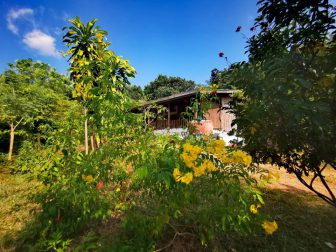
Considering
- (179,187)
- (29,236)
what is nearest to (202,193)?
(179,187)

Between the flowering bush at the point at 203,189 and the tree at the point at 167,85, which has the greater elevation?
the tree at the point at 167,85

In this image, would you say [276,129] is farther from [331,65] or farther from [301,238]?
[301,238]

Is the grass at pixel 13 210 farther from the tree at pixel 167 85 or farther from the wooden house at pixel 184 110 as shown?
the tree at pixel 167 85

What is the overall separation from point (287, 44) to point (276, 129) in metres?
0.80

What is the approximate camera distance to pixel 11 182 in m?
6.28

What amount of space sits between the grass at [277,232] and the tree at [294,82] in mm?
1061

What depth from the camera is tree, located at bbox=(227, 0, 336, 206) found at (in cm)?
176

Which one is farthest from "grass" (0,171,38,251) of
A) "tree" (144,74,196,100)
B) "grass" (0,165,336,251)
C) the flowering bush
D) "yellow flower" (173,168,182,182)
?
"tree" (144,74,196,100)

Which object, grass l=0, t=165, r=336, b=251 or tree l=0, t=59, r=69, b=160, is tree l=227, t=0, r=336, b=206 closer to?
grass l=0, t=165, r=336, b=251

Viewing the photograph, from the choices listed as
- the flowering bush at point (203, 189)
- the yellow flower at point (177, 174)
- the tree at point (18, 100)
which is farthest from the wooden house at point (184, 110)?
the yellow flower at point (177, 174)

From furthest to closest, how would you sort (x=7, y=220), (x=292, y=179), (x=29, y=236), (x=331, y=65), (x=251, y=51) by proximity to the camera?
(x=292, y=179), (x=7, y=220), (x=29, y=236), (x=251, y=51), (x=331, y=65)

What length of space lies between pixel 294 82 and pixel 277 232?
213cm

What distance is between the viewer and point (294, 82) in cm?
174

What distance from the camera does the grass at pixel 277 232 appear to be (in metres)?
2.55
